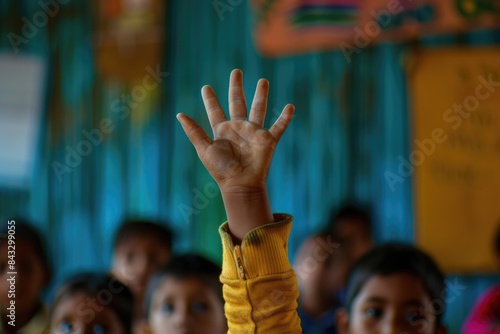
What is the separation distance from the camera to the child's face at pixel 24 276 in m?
2.42

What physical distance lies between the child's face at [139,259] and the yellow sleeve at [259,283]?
166cm

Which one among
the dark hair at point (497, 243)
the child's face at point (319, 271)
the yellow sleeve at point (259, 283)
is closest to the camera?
the yellow sleeve at point (259, 283)

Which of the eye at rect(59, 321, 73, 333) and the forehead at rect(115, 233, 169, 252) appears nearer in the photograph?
the eye at rect(59, 321, 73, 333)

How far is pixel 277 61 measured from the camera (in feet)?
12.6

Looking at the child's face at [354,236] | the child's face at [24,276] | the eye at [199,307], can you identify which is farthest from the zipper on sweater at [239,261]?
the child's face at [354,236]

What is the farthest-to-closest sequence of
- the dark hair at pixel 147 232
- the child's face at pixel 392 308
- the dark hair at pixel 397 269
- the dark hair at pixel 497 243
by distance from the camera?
the dark hair at pixel 497 243 → the dark hair at pixel 147 232 → the dark hair at pixel 397 269 → the child's face at pixel 392 308

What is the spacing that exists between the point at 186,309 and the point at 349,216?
1.57 metres

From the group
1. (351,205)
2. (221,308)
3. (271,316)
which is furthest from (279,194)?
(271,316)

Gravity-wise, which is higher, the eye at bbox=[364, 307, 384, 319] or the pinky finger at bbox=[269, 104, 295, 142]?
the pinky finger at bbox=[269, 104, 295, 142]

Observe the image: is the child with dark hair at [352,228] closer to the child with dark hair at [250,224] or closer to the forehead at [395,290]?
the forehead at [395,290]

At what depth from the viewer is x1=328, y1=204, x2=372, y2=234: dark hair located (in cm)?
348

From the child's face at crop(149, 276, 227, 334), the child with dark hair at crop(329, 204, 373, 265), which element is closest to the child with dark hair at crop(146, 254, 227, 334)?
the child's face at crop(149, 276, 227, 334)

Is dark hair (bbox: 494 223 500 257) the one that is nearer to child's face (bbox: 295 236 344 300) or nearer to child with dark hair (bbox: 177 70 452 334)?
child's face (bbox: 295 236 344 300)

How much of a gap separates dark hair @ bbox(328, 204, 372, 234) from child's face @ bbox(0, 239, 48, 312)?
1352mm
